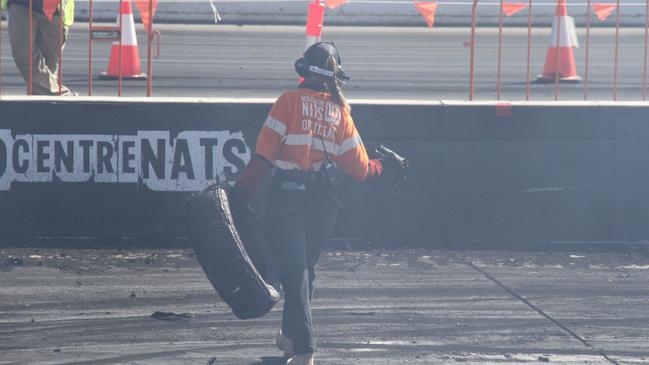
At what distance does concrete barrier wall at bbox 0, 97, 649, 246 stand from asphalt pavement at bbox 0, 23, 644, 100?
13.6ft

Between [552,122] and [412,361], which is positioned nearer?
[412,361]

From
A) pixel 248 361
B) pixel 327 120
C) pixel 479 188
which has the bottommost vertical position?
pixel 248 361

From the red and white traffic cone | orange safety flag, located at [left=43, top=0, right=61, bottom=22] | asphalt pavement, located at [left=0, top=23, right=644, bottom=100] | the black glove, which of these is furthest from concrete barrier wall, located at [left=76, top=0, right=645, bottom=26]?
the black glove

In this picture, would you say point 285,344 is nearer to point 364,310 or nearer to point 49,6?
point 364,310

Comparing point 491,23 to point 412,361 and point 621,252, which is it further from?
point 412,361

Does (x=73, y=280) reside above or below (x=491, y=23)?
below

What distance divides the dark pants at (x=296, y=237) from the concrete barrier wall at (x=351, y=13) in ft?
54.2

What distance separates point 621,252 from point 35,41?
18.5 ft

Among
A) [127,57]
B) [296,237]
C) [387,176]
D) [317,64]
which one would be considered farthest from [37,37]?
[296,237]

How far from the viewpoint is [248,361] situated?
21.5 ft

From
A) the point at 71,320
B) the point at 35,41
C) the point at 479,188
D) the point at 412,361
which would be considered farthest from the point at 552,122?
the point at 35,41

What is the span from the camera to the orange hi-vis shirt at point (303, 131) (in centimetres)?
638

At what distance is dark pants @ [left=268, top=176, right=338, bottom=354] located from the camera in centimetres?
641

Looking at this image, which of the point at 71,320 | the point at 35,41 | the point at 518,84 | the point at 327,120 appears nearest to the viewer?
the point at 327,120
